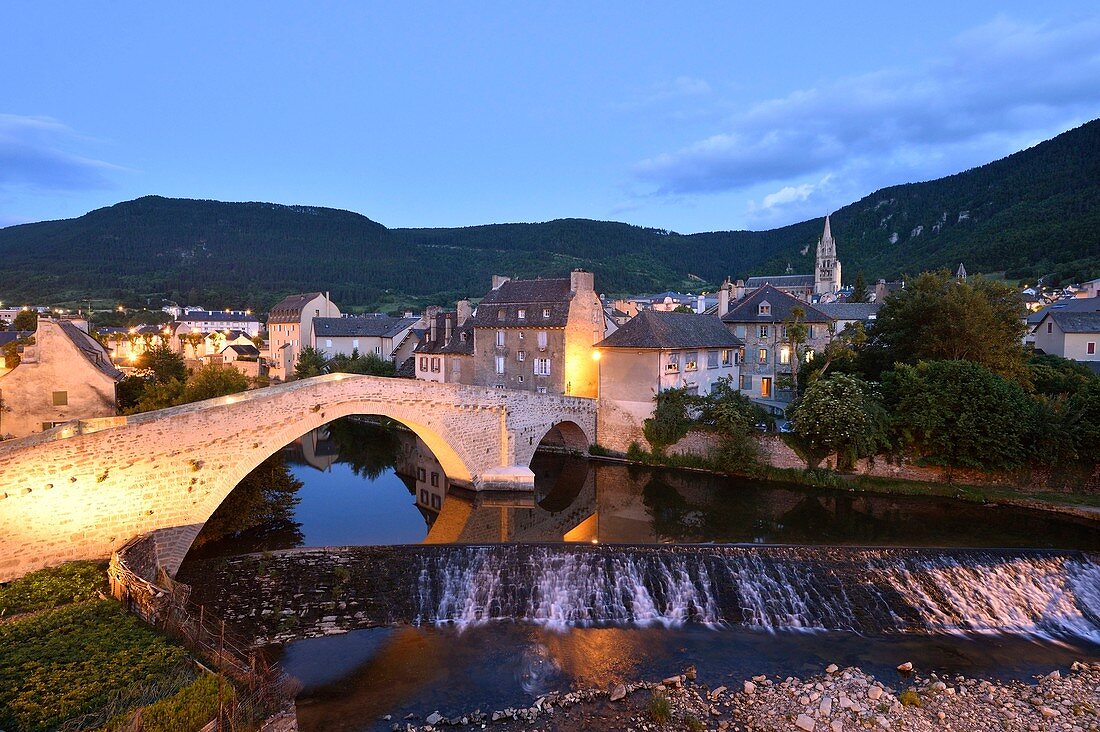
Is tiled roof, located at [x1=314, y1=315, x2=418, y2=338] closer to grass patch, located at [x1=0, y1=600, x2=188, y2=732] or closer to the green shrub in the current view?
grass patch, located at [x1=0, y1=600, x2=188, y2=732]

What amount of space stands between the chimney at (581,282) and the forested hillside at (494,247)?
101 meters

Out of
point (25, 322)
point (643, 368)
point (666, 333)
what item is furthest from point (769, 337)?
point (25, 322)

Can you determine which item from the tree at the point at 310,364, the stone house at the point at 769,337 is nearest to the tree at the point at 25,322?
the tree at the point at 310,364

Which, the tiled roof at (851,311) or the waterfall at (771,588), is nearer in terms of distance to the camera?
the waterfall at (771,588)

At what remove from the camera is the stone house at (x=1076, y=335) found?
156 ft

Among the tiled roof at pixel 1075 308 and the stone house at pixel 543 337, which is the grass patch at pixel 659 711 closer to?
the stone house at pixel 543 337

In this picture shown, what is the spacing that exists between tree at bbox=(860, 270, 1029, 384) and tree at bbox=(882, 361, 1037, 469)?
3.13 meters

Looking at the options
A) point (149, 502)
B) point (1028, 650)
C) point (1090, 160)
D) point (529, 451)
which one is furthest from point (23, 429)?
point (1090, 160)

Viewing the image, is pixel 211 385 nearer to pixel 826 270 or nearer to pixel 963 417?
pixel 963 417

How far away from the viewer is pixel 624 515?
25969mm

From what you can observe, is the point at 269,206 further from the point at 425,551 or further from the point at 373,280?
the point at 425,551

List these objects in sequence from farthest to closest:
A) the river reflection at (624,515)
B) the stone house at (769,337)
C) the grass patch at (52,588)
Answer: the stone house at (769,337), the river reflection at (624,515), the grass patch at (52,588)

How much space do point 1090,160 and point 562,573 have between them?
6655 inches

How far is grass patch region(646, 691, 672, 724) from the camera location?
41.8ft
